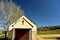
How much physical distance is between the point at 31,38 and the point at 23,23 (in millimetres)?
2877

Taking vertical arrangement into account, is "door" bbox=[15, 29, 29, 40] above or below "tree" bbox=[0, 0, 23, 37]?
below

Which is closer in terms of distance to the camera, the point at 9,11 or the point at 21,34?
the point at 21,34

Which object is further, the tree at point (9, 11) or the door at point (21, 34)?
the tree at point (9, 11)

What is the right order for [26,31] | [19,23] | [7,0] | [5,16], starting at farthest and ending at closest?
[7,0], [5,16], [26,31], [19,23]

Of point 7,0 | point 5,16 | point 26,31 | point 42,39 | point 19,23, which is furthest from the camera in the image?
point 7,0

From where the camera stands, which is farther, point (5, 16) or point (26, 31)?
point (5, 16)

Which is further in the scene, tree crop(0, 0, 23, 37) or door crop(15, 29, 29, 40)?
tree crop(0, 0, 23, 37)

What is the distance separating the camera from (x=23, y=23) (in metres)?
22.6

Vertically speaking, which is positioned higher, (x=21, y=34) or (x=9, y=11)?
(x=9, y=11)

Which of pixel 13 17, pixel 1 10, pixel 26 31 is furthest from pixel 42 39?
pixel 1 10

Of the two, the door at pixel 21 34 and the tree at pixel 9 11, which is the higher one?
the tree at pixel 9 11

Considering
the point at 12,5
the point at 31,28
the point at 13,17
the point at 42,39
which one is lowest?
the point at 42,39

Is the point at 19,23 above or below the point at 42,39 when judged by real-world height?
above

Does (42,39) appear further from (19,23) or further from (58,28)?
(58,28)
